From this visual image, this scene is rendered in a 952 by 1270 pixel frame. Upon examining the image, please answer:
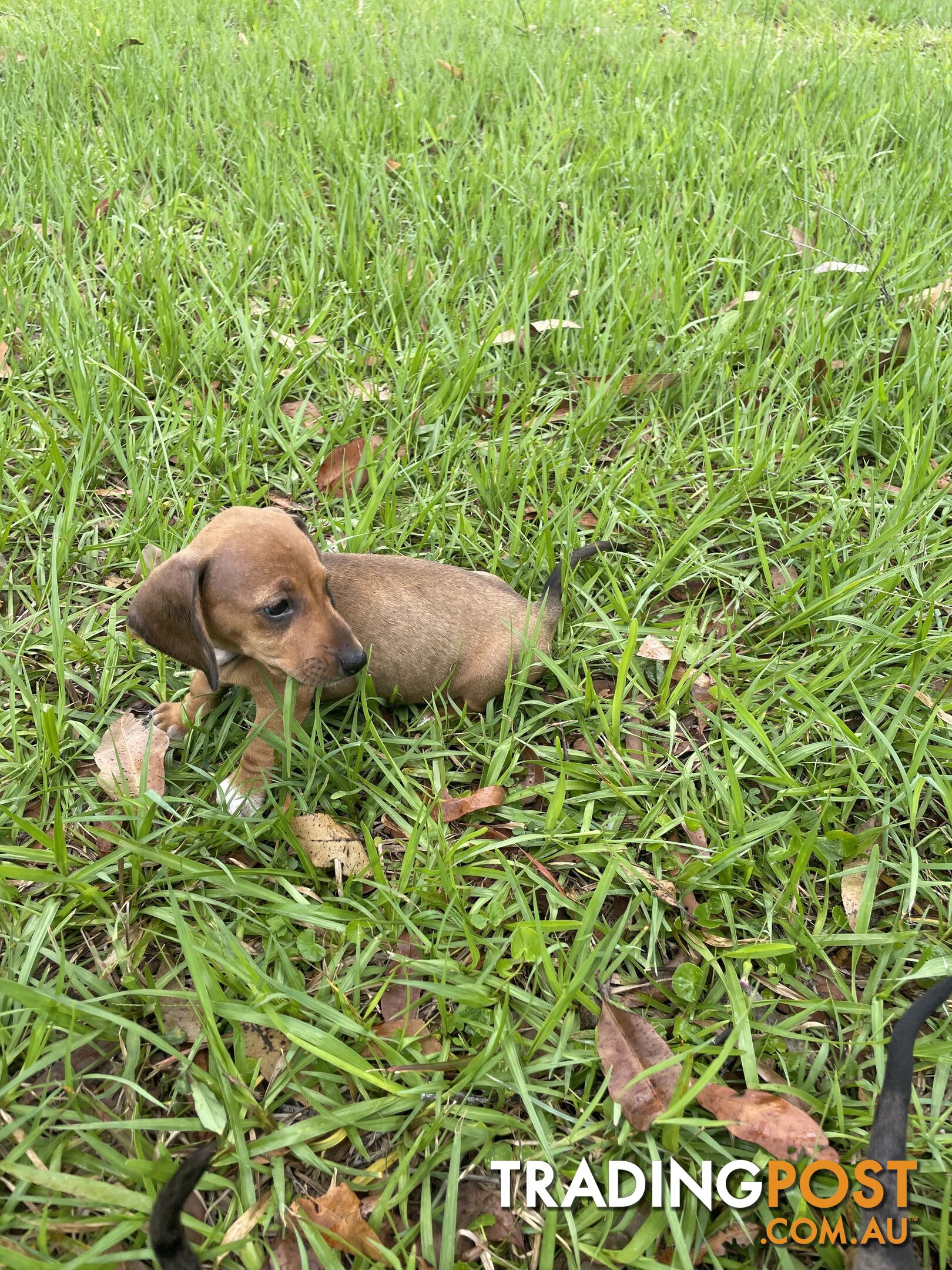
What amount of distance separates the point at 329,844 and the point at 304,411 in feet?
6.53

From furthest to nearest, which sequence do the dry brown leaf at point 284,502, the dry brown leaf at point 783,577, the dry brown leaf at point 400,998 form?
the dry brown leaf at point 284,502
the dry brown leaf at point 783,577
the dry brown leaf at point 400,998

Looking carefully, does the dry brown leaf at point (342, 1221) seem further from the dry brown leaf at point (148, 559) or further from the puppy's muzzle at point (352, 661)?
the dry brown leaf at point (148, 559)

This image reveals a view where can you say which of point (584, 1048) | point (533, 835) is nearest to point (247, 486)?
point (533, 835)

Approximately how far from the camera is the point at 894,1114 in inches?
65.6

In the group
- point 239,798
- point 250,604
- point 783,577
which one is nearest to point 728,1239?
point 239,798

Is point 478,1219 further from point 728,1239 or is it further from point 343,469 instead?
point 343,469

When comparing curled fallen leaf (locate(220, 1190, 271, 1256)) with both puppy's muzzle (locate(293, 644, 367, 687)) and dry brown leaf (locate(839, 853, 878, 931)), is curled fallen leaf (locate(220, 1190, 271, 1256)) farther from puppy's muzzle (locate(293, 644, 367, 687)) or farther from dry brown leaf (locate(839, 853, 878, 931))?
dry brown leaf (locate(839, 853, 878, 931))

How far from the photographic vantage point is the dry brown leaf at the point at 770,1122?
173 cm

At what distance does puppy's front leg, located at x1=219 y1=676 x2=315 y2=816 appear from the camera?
2381mm

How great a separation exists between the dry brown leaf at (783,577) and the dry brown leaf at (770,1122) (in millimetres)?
1750

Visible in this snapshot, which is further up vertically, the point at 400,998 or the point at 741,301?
the point at 741,301

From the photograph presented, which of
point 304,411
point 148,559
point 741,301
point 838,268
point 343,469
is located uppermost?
point 838,268

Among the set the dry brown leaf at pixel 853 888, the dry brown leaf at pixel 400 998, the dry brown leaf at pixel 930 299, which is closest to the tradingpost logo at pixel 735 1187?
the dry brown leaf at pixel 400 998

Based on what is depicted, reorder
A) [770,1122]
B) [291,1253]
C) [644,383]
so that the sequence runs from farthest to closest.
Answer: [644,383], [770,1122], [291,1253]
